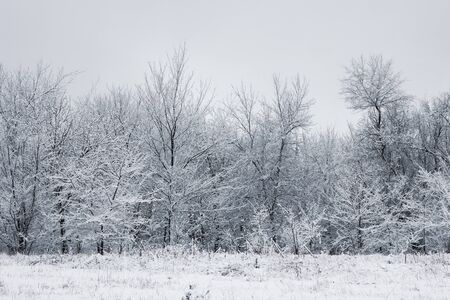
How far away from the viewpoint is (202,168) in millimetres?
32469

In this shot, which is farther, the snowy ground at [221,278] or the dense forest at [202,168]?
the dense forest at [202,168]

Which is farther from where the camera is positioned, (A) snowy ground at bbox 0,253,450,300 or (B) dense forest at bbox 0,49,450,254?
(B) dense forest at bbox 0,49,450,254

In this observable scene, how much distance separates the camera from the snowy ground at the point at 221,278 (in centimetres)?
781

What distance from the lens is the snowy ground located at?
7809mm

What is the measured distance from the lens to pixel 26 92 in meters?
22.0

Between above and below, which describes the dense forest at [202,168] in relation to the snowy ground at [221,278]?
above

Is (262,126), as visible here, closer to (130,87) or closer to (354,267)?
(130,87)

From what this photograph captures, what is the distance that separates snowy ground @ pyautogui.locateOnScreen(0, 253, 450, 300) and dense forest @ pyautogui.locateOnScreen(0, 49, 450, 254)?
3.59m

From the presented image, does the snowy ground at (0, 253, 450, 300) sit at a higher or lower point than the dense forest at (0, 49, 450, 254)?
lower

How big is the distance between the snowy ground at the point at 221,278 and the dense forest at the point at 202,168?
11.8ft

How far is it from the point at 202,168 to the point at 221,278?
73.3ft

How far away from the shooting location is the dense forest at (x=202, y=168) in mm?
19219

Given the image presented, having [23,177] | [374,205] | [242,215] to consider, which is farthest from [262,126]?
[23,177]

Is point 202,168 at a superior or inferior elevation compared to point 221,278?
superior
